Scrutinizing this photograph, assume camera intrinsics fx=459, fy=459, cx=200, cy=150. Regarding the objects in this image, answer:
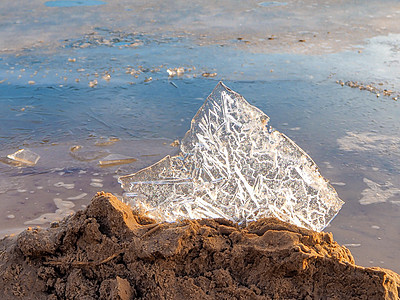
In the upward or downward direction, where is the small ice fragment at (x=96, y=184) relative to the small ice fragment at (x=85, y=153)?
downward

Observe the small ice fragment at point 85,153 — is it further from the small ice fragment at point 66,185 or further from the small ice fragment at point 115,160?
the small ice fragment at point 66,185

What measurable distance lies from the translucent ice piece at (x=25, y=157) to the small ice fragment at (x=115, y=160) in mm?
587

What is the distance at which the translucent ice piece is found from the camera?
12.8ft

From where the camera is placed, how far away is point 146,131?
448cm

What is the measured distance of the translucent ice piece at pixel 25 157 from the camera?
3889 mm

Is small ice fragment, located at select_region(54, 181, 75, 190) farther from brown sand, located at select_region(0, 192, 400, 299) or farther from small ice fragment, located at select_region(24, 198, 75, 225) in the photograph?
brown sand, located at select_region(0, 192, 400, 299)

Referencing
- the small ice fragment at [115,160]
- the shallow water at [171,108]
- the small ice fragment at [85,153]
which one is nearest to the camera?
the shallow water at [171,108]

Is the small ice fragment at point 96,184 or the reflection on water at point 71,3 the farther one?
the reflection on water at point 71,3

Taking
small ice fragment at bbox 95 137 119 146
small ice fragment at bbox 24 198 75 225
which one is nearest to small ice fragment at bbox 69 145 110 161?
small ice fragment at bbox 95 137 119 146

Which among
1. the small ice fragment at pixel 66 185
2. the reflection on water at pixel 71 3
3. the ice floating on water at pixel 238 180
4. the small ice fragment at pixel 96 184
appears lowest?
the small ice fragment at pixel 66 185

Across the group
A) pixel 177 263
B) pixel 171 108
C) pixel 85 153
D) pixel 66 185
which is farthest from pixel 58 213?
pixel 171 108

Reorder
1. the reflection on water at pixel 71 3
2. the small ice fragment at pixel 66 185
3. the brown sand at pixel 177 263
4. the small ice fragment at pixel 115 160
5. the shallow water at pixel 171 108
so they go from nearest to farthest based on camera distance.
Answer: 1. the brown sand at pixel 177 263
2. the shallow water at pixel 171 108
3. the small ice fragment at pixel 66 185
4. the small ice fragment at pixel 115 160
5. the reflection on water at pixel 71 3

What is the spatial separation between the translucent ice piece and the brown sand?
1.84 meters

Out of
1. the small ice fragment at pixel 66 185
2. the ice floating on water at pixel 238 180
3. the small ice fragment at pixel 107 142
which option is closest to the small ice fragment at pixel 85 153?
the small ice fragment at pixel 107 142
